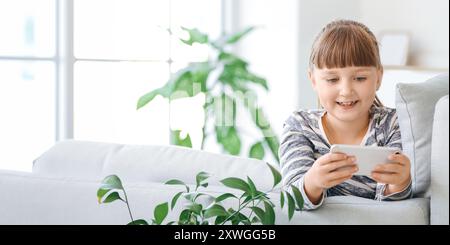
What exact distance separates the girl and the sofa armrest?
2.2 inches

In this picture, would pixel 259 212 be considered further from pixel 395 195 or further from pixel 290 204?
pixel 395 195

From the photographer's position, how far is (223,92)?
4.46 m

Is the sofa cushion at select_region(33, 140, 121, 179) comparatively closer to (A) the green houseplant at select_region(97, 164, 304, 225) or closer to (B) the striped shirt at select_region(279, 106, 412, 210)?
(A) the green houseplant at select_region(97, 164, 304, 225)

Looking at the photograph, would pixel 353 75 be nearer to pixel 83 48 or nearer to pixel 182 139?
pixel 182 139

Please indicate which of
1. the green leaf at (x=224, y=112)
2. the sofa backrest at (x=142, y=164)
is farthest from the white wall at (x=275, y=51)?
the sofa backrest at (x=142, y=164)

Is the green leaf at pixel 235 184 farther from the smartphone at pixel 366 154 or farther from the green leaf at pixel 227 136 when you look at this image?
the green leaf at pixel 227 136

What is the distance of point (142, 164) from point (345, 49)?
50 cm

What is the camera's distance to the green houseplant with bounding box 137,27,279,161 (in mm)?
4359

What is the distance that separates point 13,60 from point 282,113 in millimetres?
1469

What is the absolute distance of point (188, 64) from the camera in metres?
4.84

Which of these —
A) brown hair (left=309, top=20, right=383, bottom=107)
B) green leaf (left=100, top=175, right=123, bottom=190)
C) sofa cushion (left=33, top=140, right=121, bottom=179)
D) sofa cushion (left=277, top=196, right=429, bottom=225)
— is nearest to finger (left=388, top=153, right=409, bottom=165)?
sofa cushion (left=277, top=196, right=429, bottom=225)

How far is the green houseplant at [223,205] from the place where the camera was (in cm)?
161

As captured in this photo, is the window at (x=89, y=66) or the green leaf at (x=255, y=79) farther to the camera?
the green leaf at (x=255, y=79)

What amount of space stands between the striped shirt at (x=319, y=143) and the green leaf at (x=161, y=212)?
0.26 metres
